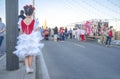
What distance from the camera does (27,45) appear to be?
8820 millimetres

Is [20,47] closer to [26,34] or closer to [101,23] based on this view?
[26,34]

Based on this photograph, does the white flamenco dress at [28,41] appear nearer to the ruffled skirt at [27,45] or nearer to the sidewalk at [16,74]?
the ruffled skirt at [27,45]

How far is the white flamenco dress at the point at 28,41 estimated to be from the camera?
8.77 meters

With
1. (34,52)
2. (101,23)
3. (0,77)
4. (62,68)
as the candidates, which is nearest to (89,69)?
(62,68)

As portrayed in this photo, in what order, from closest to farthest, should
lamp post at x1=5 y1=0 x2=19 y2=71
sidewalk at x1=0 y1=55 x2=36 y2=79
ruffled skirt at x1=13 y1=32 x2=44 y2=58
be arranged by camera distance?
sidewalk at x1=0 y1=55 x2=36 y2=79 < ruffled skirt at x1=13 y1=32 x2=44 y2=58 < lamp post at x1=5 y1=0 x2=19 y2=71

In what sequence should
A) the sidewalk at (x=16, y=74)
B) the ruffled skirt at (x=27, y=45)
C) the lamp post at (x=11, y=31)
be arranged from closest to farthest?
the sidewalk at (x=16, y=74), the ruffled skirt at (x=27, y=45), the lamp post at (x=11, y=31)

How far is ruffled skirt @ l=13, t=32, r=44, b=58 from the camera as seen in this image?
8758 mm

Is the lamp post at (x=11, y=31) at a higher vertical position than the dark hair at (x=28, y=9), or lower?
lower

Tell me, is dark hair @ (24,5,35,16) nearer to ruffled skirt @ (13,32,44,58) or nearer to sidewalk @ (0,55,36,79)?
ruffled skirt @ (13,32,44,58)

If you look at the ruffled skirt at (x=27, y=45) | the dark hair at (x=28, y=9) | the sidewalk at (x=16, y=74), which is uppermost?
the dark hair at (x=28, y=9)

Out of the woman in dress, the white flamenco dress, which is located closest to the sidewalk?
the woman in dress

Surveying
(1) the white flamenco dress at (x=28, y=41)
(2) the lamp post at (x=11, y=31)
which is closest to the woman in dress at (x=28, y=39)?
(1) the white flamenco dress at (x=28, y=41)

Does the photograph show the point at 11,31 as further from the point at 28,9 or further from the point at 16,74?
the point at 16,74

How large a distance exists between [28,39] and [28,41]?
0.06 metres
